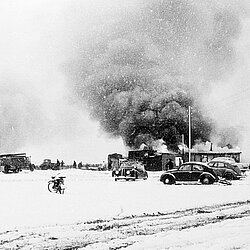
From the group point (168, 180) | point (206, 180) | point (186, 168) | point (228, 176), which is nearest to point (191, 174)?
point (186, 168)

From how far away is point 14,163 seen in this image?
33.4 metres

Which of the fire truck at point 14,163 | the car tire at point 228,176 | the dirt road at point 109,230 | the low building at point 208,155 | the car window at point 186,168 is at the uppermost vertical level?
the low building at point 208,155

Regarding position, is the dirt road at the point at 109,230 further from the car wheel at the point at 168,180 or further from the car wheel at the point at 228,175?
the car wheel at the point at 228,175

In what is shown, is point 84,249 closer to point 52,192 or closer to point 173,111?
point 52,192

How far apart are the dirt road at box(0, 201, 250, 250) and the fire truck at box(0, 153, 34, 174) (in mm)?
24956

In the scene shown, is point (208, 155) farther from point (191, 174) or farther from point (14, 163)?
point (191, 174)

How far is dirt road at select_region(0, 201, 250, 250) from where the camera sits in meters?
5.81

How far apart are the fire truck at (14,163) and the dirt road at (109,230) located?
2496cm

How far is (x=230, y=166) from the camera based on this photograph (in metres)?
21.5

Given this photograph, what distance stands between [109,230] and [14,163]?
2774cm

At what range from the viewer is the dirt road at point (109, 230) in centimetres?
581

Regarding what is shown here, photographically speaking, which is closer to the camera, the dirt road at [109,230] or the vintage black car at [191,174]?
the dirt road at [109,230]

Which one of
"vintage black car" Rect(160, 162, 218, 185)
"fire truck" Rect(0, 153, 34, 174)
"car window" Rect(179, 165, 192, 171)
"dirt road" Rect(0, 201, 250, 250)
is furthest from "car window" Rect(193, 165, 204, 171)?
"fire truck" Rect(0, 153, 34, 174)

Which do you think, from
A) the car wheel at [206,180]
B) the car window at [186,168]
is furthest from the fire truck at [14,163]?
the car wheel at [206,180]
